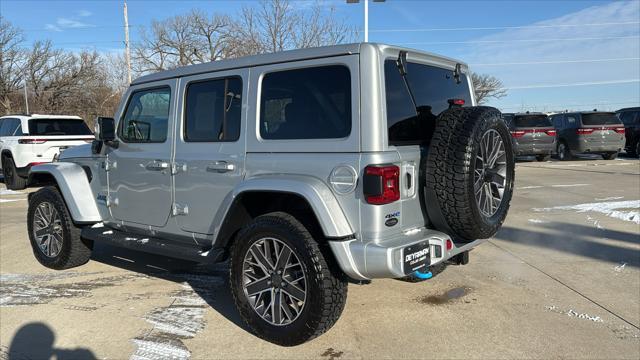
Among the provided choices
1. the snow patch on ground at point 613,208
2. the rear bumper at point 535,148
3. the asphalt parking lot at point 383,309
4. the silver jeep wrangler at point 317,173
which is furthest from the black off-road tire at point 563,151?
the silver jeep wrangler at point 317,173

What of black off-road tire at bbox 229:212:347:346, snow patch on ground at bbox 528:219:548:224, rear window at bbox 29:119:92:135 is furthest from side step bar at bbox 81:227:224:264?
rear window at bbox 29:119:92:135

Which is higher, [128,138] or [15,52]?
[15,52]

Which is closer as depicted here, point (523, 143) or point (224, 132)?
point (224, 132)

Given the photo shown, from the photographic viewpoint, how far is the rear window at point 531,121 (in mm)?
16922

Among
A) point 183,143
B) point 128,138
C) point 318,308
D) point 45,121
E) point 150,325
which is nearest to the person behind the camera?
point 318,308

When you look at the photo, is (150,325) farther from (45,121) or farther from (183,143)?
(45,121)

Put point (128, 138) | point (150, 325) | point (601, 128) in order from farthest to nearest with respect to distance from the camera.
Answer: point (601, 128), point (128, 138), point (150, 325)

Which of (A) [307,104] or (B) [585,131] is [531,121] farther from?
(A) [307,104]

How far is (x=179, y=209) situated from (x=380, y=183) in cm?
198

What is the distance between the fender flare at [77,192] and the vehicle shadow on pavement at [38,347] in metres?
1.35

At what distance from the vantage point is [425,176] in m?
3.41

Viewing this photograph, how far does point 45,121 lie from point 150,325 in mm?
9844

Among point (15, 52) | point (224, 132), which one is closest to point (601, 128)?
point (224, 132)

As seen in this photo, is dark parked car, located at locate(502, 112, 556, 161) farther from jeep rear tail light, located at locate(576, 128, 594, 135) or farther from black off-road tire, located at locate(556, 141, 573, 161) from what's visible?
black off-road tire, located at locate(556, 141, 573, 161)
